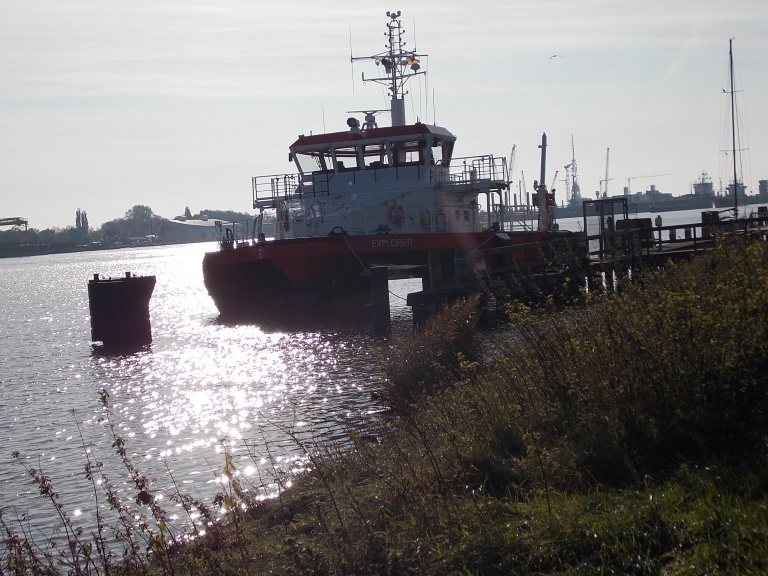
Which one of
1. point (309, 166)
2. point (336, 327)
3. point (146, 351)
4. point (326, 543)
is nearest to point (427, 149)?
point (309, 166)

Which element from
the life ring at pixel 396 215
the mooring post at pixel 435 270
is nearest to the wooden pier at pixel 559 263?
the mooring post at pixel 435 270

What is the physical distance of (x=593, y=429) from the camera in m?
6.39

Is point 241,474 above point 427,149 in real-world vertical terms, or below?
below

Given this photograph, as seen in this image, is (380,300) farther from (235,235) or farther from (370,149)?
(235,235)

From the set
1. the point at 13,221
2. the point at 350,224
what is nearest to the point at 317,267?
the point at 350,224

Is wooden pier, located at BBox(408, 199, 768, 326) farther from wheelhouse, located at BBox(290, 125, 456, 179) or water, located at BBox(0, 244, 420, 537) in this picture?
wheelhouse, located at BBox(290, 125, 456, 179)

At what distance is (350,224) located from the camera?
27.5 metres

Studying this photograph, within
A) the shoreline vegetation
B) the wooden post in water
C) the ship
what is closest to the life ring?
the ship

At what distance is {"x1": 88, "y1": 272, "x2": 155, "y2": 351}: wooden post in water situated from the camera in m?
25.6

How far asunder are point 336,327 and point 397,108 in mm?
9923

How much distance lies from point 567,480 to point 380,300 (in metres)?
16.5

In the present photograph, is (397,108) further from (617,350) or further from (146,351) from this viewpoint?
(617,350)

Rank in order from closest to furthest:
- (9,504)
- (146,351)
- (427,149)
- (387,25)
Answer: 1. (9,504)
2. (146,351)
3. (427,149)
4. (387,25)

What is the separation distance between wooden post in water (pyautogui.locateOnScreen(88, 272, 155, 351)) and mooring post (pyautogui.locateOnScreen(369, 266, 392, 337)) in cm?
696
